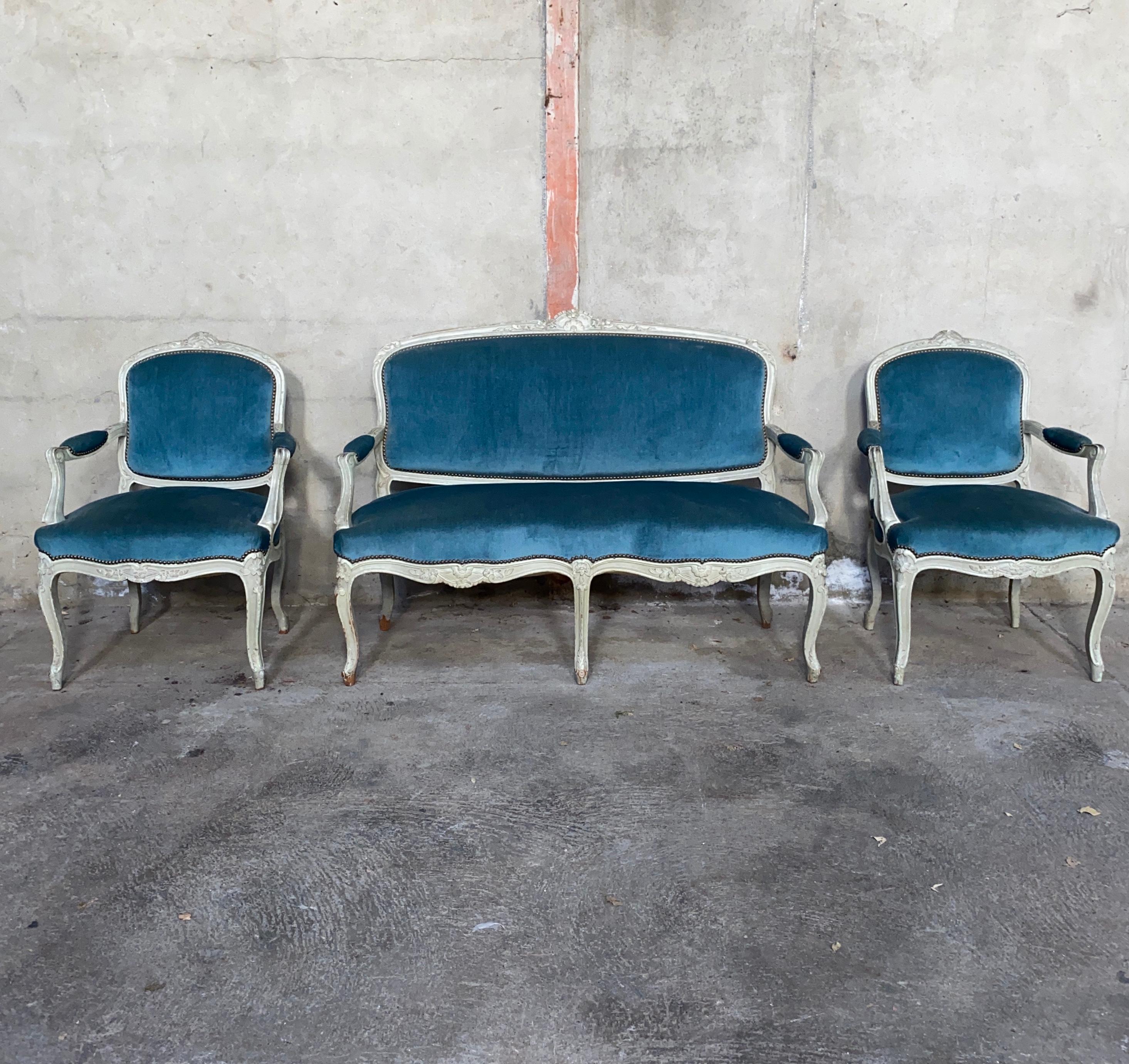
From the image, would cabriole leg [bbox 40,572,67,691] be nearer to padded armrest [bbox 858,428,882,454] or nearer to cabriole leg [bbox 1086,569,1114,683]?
padded armrest [bbox 858,428,882,454]

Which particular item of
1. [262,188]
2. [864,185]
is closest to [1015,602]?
[864,185]

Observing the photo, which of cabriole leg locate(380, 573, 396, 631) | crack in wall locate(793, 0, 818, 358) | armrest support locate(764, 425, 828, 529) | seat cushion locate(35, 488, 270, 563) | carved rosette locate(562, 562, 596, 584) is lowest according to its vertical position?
cabriole leg locate(380, 573, 396, 631)

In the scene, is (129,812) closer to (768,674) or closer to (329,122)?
(768,674)

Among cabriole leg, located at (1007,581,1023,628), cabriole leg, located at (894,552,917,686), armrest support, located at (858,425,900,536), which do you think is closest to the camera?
cabriole leg, located at (894,552,917,686)

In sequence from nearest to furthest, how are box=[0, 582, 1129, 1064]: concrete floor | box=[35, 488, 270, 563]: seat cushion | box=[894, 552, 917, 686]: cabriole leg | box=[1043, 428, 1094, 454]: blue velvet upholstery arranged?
1. box=[0, 582, 1129, 1064]: concrete floor
2. box=[35, 488, 270, 563]: seat cushion
3. box=[894, 552, 917, 686]: cabriole leg
4. box=[1043, 428, 1094, 454]: blue velvet upholstery

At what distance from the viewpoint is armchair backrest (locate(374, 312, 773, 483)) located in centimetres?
352

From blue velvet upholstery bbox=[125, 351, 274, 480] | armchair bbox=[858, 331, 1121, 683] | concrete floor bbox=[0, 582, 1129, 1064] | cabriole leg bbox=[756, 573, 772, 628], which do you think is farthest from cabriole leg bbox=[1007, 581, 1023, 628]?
blue velvet upholstery bbox=[125, 351, 274, 480]

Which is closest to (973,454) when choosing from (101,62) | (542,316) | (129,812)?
(542,316)

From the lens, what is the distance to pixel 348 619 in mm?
3082

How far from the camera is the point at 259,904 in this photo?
2.01 meters

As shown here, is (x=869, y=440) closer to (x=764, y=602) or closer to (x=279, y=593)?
(x=764, y=602)

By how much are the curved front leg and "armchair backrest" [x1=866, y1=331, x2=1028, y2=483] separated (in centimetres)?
198

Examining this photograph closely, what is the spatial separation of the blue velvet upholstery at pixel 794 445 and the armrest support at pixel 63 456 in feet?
7.95

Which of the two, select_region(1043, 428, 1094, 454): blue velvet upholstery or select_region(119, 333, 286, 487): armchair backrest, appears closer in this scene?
select_region(1043, 428, 1094, 454): blue velvet upholstery
